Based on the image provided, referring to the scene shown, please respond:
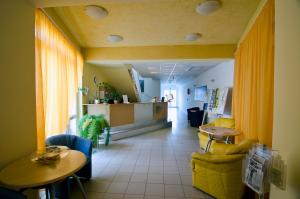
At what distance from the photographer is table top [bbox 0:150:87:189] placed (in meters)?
1.34

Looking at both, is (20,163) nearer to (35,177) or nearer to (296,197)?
(35,177)

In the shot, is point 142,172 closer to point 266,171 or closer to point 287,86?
point 266,171

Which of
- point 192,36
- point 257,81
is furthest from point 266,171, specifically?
point 192,36

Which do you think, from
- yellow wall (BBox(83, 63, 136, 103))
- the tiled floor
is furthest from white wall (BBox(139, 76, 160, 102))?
the tiled floor

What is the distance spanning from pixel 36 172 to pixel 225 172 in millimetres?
2211

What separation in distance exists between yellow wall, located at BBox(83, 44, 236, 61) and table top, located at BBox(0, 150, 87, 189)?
122 inches

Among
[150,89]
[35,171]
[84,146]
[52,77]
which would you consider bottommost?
[84,146]

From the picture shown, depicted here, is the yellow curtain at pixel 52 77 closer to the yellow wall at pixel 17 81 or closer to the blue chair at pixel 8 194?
the yellow wall at pixel 17 81

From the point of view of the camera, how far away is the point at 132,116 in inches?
240

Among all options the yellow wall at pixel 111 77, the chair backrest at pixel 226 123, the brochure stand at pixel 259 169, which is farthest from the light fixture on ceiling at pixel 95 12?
the chair backrest at pixel 226 123

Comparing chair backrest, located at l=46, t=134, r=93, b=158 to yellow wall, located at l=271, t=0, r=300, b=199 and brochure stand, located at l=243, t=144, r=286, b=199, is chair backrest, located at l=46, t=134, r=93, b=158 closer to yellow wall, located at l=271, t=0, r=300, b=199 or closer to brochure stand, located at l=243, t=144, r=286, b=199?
brochure stand, located at l=243, t=144, r=286, b=199

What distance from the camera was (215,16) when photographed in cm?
309

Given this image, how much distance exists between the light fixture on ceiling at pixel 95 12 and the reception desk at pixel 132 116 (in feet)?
9.15

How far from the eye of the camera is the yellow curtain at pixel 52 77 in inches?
91.3
